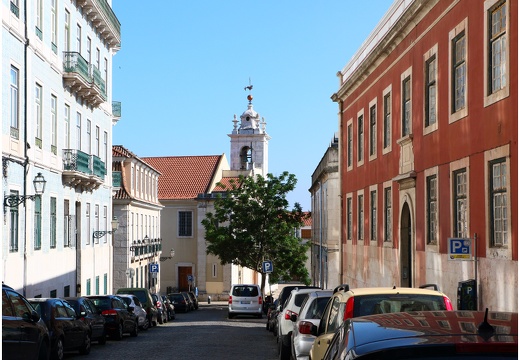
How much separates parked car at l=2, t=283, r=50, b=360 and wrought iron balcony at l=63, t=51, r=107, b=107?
67.2 feet

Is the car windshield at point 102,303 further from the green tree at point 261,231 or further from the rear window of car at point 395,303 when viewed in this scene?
the green tree at point 261,231

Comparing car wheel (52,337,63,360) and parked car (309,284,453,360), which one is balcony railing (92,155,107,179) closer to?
car wheel (52,337,63,360)

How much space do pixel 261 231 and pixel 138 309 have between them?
3136 centimetres

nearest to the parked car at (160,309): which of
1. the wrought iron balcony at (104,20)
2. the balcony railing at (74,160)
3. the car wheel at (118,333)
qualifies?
the balcony railing at (74,160)

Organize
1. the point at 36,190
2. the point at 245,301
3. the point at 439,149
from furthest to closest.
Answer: the point at 245,301 → the point at 36,190 → the point at 439,149

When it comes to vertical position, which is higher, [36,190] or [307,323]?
[36,190]

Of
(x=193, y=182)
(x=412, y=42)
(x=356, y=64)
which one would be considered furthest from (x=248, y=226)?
(x=412, y=42)

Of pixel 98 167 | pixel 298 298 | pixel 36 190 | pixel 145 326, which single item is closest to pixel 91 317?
pixel 36 190

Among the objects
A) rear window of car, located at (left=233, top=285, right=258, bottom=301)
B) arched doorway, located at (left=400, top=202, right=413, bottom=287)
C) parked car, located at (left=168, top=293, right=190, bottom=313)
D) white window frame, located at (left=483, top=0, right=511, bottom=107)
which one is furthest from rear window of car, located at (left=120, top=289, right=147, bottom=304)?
white window frame, located at (left=483, top=0, right=511, bottom=107)

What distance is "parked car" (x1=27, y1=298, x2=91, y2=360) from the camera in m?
18.5

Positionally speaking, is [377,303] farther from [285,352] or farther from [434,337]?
[285,352]

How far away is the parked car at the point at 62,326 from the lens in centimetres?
1848

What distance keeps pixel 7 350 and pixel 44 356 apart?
7.45ft

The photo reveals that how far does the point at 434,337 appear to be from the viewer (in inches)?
173
